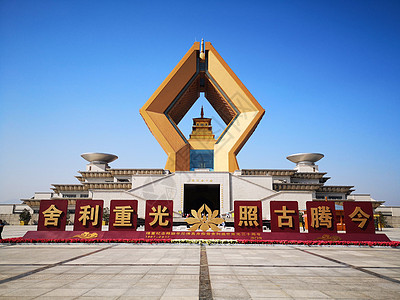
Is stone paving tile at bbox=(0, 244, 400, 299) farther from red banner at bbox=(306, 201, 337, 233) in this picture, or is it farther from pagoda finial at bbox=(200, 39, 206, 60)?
pagoda finial at bbox=(200, 39, 206, 60)

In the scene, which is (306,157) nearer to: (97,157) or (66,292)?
(97,157)

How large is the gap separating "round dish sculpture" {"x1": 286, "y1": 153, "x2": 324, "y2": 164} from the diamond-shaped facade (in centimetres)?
771

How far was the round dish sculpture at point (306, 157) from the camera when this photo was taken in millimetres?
33291

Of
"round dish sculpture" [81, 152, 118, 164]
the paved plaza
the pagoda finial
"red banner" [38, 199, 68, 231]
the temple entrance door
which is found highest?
the pagoda finial

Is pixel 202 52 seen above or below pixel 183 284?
above

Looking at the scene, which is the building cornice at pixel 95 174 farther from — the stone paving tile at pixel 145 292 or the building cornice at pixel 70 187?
the stone paving tile at pixel 145 292

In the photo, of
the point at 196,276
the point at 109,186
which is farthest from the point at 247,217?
the point at 109,186

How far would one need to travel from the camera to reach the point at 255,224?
37.2ft

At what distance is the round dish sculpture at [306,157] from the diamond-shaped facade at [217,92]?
7.71 metres

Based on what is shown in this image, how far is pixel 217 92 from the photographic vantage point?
110ft

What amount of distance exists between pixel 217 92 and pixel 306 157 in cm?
1337

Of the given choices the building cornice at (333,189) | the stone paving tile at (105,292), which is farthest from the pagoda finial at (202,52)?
the stone paving tile at (105,292)

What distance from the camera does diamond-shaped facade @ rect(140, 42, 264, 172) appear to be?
2875 centimetres

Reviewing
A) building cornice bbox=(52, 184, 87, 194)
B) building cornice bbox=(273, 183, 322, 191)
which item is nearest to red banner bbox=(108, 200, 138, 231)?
building cornice bbox=(273, 183, 322, 191)
